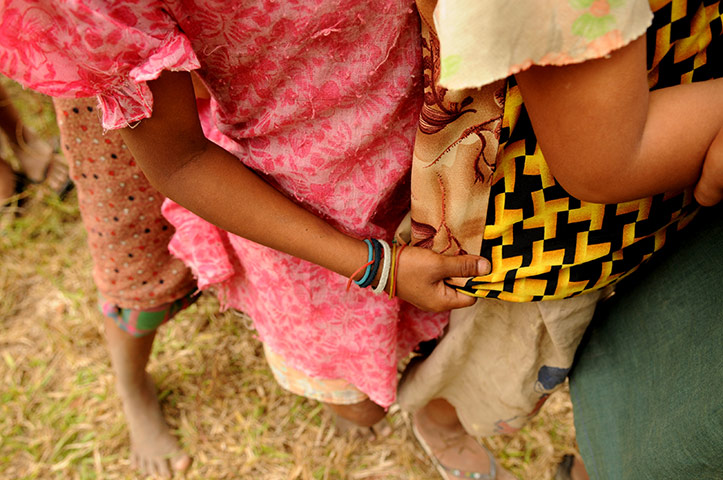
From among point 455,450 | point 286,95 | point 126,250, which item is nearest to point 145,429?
point 126,250

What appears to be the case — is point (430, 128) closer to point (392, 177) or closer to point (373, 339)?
point (392, 177)

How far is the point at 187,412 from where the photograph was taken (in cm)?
171

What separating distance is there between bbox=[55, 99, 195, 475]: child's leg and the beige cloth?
2.02ft

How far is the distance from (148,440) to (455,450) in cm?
86

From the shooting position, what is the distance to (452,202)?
0.75 m

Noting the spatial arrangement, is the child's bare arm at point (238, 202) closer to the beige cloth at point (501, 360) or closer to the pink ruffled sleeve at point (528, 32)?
the beige cloth at point (501, 360)

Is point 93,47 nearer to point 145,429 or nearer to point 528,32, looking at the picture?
point 528,32

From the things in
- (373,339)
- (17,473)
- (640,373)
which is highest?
(640,373)

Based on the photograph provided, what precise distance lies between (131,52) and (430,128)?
1.12 ft

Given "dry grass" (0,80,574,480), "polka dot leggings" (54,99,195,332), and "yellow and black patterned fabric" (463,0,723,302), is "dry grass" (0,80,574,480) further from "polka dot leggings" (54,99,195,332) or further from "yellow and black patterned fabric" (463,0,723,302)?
"yellow and black patterned fabric" (463,0,723,302)

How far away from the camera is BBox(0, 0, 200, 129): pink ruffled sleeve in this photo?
52cm

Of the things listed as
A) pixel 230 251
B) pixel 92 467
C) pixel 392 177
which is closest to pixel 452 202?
pixel 392 177

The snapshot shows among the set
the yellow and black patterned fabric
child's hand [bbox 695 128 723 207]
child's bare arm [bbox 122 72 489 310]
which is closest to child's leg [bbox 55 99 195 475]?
child's bare arm [bbox 122 72 489 310]

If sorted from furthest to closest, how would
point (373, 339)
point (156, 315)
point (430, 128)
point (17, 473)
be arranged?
point (17, 473)
point (156, 315)
point (373, 339)
point (430, 128)
